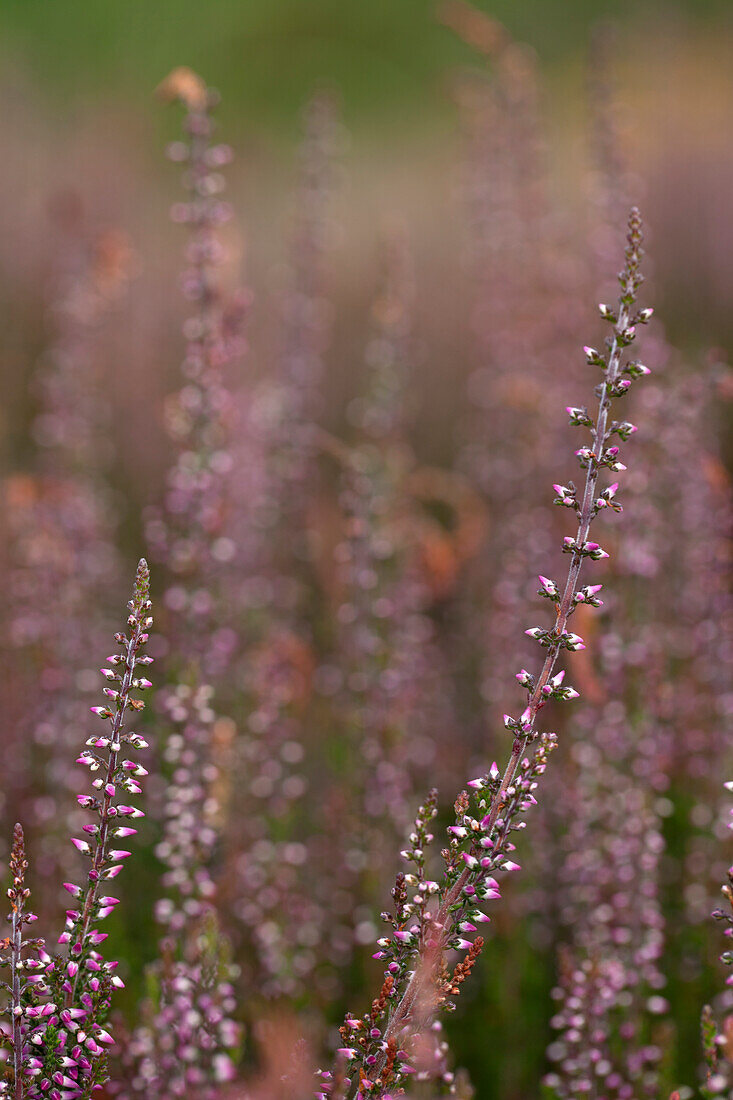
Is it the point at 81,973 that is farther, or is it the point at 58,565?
the point at 58,565

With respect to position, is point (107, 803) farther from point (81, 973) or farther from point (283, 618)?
point (283, 618)

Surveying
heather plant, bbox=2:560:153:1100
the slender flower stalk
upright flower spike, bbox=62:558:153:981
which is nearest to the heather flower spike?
heather plant, bbox=2:560:153:1100

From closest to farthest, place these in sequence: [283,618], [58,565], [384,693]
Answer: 1. [384,693]
2. [58,565]
3. [283,618]

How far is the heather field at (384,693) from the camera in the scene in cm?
297

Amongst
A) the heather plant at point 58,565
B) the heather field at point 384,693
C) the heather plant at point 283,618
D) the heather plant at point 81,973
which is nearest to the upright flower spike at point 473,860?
the heather field at point 384,693

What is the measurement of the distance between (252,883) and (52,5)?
27.3 metres

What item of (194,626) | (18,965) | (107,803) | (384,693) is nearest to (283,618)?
(384,693)

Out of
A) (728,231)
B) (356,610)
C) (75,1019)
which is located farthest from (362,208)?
(75,1019)

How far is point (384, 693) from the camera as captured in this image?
225 inches

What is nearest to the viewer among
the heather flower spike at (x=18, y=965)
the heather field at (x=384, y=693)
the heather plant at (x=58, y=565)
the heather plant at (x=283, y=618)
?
the heather flower spike at (x=18, y=965)

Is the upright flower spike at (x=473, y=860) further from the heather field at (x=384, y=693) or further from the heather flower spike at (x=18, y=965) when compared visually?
the heather flower spike at (x=18, y=965)

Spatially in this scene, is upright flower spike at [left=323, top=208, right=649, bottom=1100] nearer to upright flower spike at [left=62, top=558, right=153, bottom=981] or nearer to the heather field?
the heather field

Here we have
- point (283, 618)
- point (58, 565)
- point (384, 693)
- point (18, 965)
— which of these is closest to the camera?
point (18, 965)

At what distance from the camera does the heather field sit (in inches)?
117
